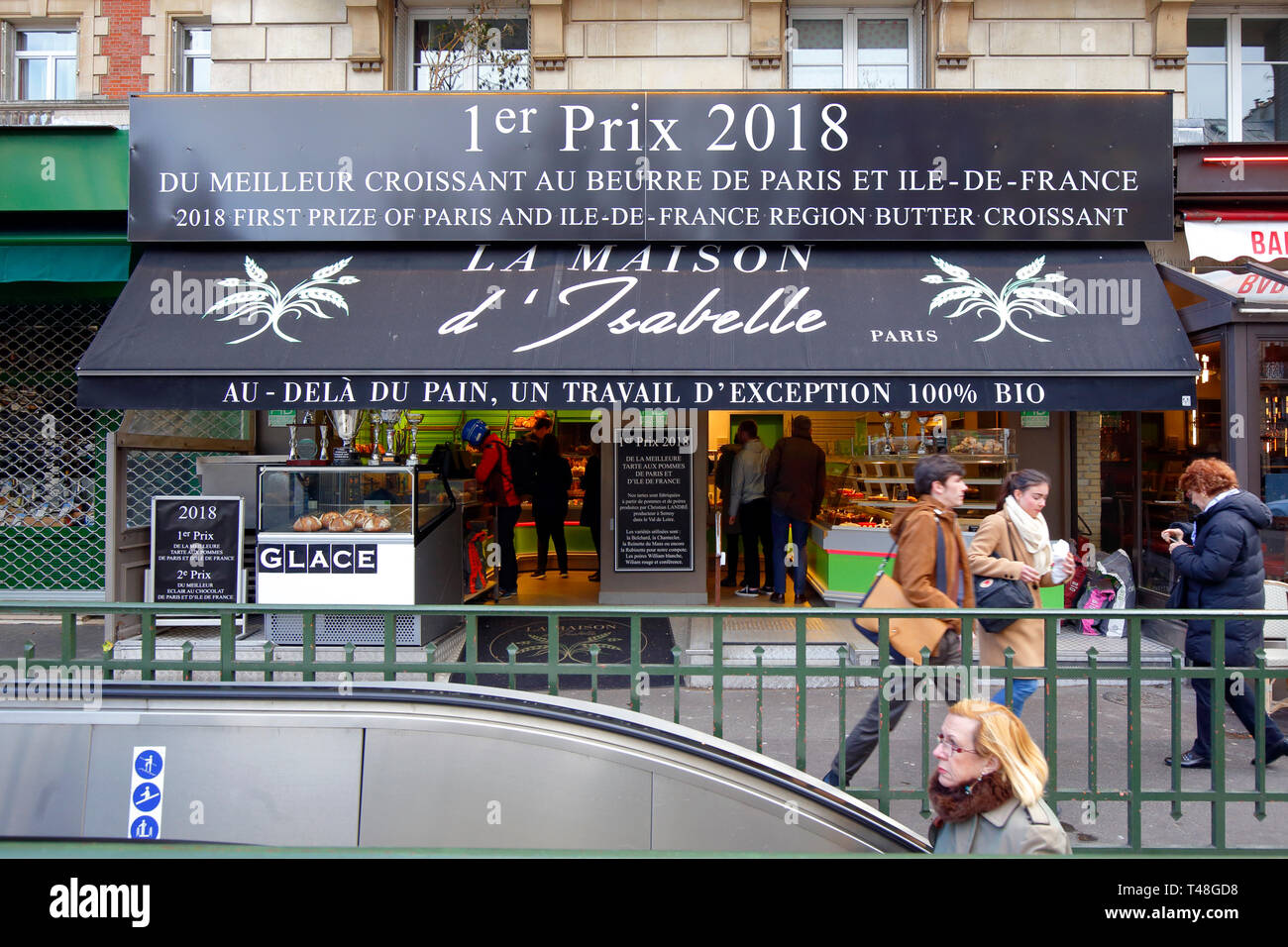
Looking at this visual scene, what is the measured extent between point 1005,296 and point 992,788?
21.3ft

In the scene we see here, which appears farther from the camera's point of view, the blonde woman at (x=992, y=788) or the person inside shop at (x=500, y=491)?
the person inside shop at (x=500, y=491)

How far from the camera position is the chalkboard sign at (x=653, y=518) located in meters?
9.60

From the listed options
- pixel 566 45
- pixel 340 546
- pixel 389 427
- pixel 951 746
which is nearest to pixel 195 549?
pixel 340 546

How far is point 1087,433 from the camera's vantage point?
31.5ft

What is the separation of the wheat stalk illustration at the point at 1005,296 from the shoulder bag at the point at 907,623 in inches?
154

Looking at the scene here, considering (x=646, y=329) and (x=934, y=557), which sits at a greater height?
(x=646, y=329)

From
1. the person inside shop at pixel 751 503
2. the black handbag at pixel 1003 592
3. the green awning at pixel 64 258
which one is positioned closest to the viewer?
the black handbag at pixel 1003 592

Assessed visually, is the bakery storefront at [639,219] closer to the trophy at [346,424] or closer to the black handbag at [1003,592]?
the trophy at [346,424]

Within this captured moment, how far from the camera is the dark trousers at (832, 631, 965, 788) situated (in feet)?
13.3

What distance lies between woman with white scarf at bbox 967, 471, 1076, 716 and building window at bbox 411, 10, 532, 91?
726cm

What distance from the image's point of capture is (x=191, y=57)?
32.6 ft

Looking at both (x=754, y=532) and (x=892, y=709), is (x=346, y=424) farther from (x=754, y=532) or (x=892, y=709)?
(x=892, y=709)

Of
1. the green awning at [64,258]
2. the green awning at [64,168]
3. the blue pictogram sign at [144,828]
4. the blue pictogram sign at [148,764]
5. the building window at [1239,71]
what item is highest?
the building window at [1239,71]

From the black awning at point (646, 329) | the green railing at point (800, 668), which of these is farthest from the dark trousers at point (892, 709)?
the black awning at point (646, 329)
